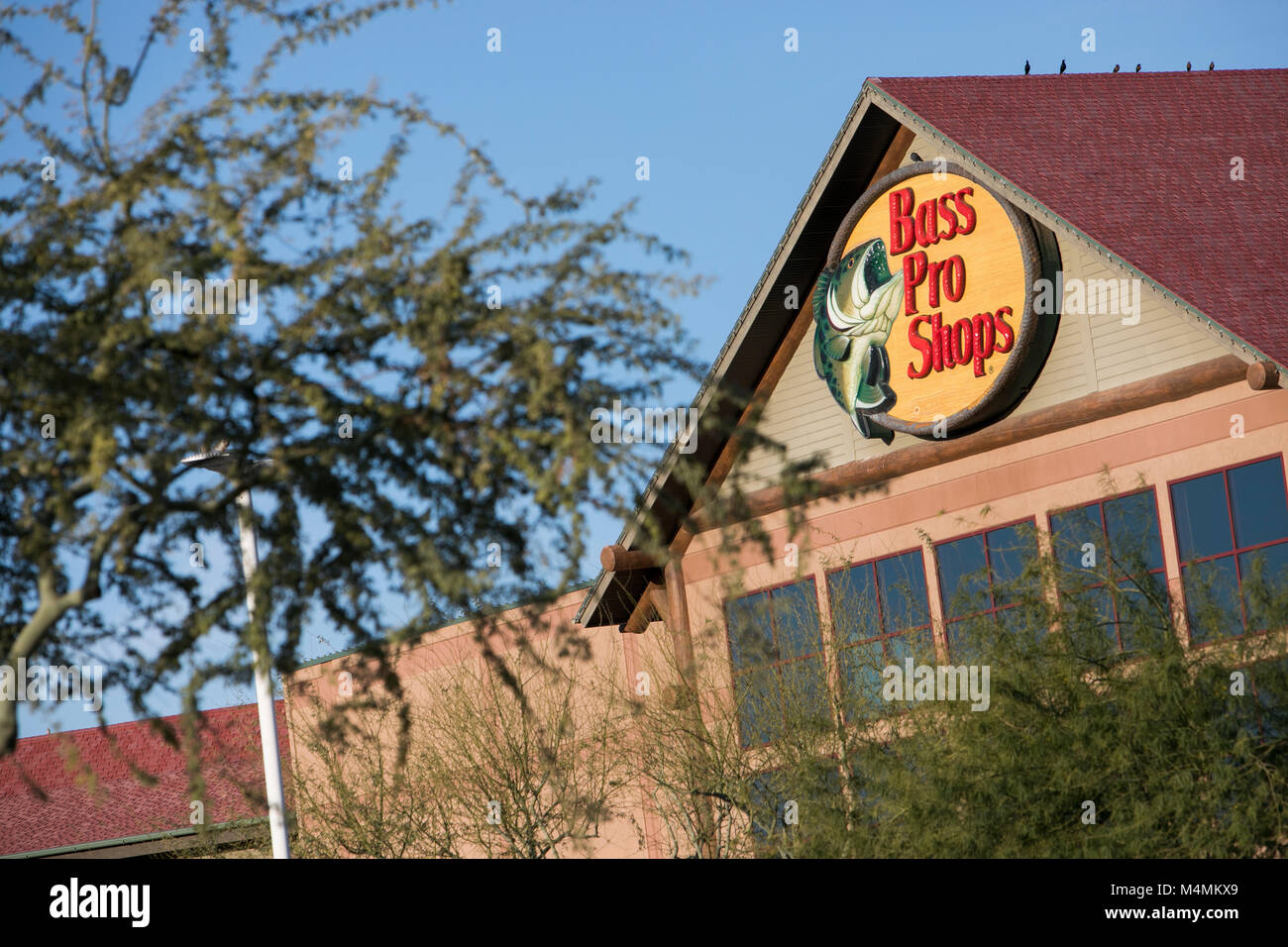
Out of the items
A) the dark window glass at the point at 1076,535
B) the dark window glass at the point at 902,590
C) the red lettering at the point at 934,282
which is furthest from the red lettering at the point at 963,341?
the dark window glass at the point at 902,590

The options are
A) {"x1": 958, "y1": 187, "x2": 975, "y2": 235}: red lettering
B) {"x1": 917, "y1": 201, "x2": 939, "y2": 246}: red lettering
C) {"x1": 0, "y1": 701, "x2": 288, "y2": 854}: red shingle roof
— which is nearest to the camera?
{"x1": 958, "y1": 187, "x2": 975, "y2": 235}: red lettering

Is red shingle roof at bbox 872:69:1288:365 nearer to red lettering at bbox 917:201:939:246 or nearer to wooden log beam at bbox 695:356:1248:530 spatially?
wooden log beam at bbox 695:356:1248:530

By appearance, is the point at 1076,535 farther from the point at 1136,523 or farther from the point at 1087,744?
the point at 1087,744

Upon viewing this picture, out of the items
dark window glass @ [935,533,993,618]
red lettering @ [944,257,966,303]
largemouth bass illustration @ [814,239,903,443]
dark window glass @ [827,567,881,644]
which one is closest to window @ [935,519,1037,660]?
dark window glass @ [935,533,993,618]

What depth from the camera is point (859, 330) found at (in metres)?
20.8

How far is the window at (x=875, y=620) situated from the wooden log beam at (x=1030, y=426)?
108 cm

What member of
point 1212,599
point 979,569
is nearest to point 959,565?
point 979,569

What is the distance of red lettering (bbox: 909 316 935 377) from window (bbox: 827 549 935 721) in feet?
7.05

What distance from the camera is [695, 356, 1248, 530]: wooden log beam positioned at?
56.6ft

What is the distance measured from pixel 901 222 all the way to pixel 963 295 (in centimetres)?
142

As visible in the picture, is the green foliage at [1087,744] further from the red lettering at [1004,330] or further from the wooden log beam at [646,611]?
the wooden log beam at [646,611]

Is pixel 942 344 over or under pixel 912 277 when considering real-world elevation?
under

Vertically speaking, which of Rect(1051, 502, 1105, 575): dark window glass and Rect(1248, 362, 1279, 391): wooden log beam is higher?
Rect(1248, 362, 1279, 391): wooden log beam
